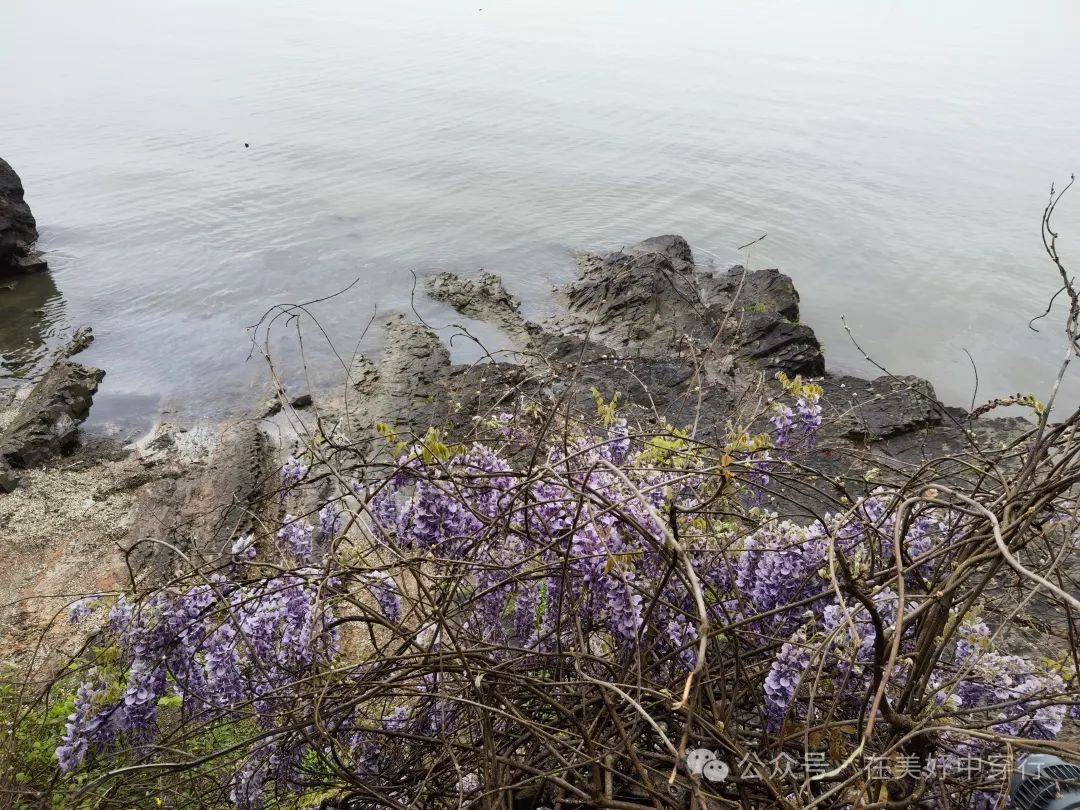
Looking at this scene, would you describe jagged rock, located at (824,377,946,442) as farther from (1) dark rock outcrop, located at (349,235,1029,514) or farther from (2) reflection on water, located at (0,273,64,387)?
(2) reflection on water, located at (0,273,64,387)

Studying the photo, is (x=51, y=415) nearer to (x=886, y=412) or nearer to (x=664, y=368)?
(x=664, y=368)

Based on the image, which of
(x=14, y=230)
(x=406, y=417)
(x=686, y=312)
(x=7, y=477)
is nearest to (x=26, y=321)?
(x=14, y=230)

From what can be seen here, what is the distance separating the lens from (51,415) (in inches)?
299

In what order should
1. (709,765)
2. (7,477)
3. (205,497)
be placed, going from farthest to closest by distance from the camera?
1. (205,497)
2. (7,477)
3. (709,765)

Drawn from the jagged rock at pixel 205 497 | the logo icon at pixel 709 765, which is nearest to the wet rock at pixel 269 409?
the jagged rock at pixel 205 497

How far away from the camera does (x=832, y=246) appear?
13.2 m

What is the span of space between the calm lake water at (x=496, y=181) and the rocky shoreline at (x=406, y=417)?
888 mm

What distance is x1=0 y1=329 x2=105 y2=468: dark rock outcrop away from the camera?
7.09 m

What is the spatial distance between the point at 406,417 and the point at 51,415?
3722mm

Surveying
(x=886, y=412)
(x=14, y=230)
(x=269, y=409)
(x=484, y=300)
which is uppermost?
(x=14, y=230)

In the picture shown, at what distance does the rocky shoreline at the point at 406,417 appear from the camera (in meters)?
5.83

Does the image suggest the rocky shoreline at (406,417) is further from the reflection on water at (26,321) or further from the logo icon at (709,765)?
the logo icon at (709,765)

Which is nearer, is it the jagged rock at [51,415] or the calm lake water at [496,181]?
the jagged rock at [51,415]

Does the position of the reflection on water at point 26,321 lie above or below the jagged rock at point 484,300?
below
